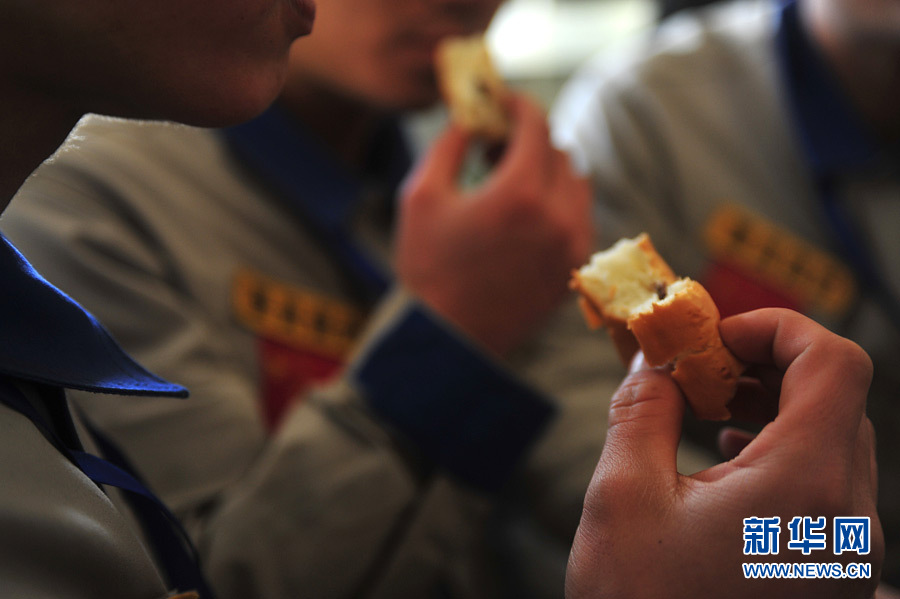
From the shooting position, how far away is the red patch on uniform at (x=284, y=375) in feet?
2.08

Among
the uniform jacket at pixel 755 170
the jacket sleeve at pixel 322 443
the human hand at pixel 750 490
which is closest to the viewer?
the human hand at pixel 750 490

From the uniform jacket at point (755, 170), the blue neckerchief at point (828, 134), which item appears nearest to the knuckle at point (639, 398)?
the uniform jacket at point (755, 170)

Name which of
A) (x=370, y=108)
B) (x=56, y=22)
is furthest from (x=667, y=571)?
(x=370, y=108)

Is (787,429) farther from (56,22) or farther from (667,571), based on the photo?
(56,22)

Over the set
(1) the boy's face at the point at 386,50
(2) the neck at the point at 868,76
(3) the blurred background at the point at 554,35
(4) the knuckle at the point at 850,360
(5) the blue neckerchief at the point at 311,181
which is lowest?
(4) the knuckle at the point at 850,360

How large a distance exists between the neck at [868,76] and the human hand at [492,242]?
38 cm

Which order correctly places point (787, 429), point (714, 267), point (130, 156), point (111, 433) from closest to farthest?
point (787, 429)
point (111, 433)
point (130, 156)
point (714, 267)

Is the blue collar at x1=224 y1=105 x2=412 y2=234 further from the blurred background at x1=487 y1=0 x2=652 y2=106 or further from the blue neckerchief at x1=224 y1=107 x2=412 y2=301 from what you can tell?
the blurred background at x1=487 y1=0 x2=652 y2=106

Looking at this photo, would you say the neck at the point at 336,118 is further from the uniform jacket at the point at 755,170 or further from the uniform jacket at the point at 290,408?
the uniform jacket at the point at 755,170

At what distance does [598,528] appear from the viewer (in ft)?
0.80

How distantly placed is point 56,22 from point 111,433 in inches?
11.6

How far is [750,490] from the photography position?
22cm

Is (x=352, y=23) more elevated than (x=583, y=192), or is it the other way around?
(x=352, y=23)

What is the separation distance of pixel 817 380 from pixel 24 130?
0.89 ft
